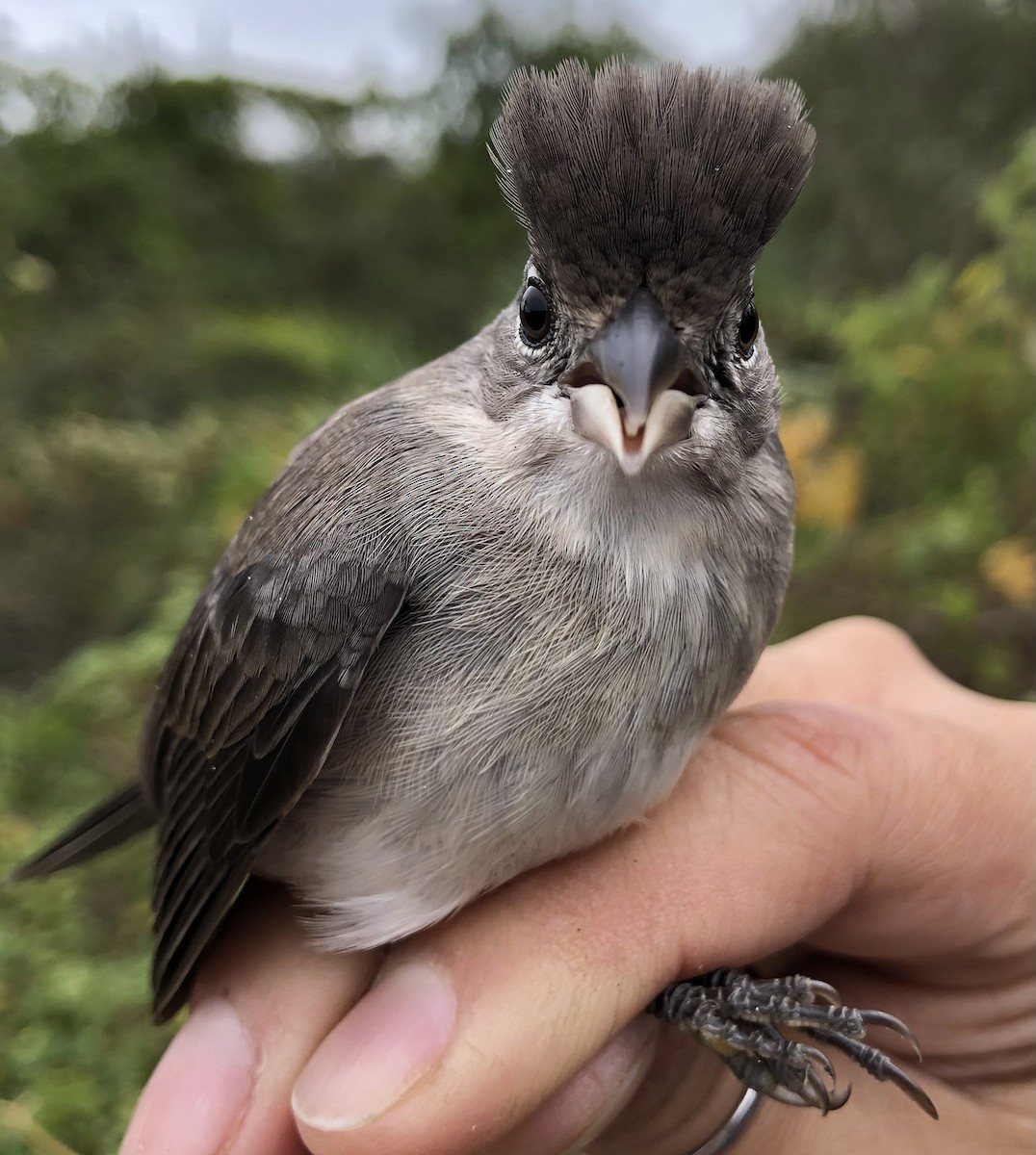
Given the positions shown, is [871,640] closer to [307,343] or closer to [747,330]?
[747,330]

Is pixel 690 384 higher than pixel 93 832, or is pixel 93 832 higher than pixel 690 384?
pixel 690 384

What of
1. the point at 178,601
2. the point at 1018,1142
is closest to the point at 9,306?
the point at 178,601

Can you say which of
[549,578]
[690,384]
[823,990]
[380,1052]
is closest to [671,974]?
[823,990]

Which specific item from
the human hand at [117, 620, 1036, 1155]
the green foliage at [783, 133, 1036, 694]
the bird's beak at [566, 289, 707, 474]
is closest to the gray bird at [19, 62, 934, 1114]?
the bird's beak at [566, 289, 707, 474]

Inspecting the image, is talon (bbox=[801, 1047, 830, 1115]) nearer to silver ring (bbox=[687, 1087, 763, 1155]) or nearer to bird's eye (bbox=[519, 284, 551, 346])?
silver ring (bbox=[687, 1087, 763, 1155])

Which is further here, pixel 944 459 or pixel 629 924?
pixel 944 459
